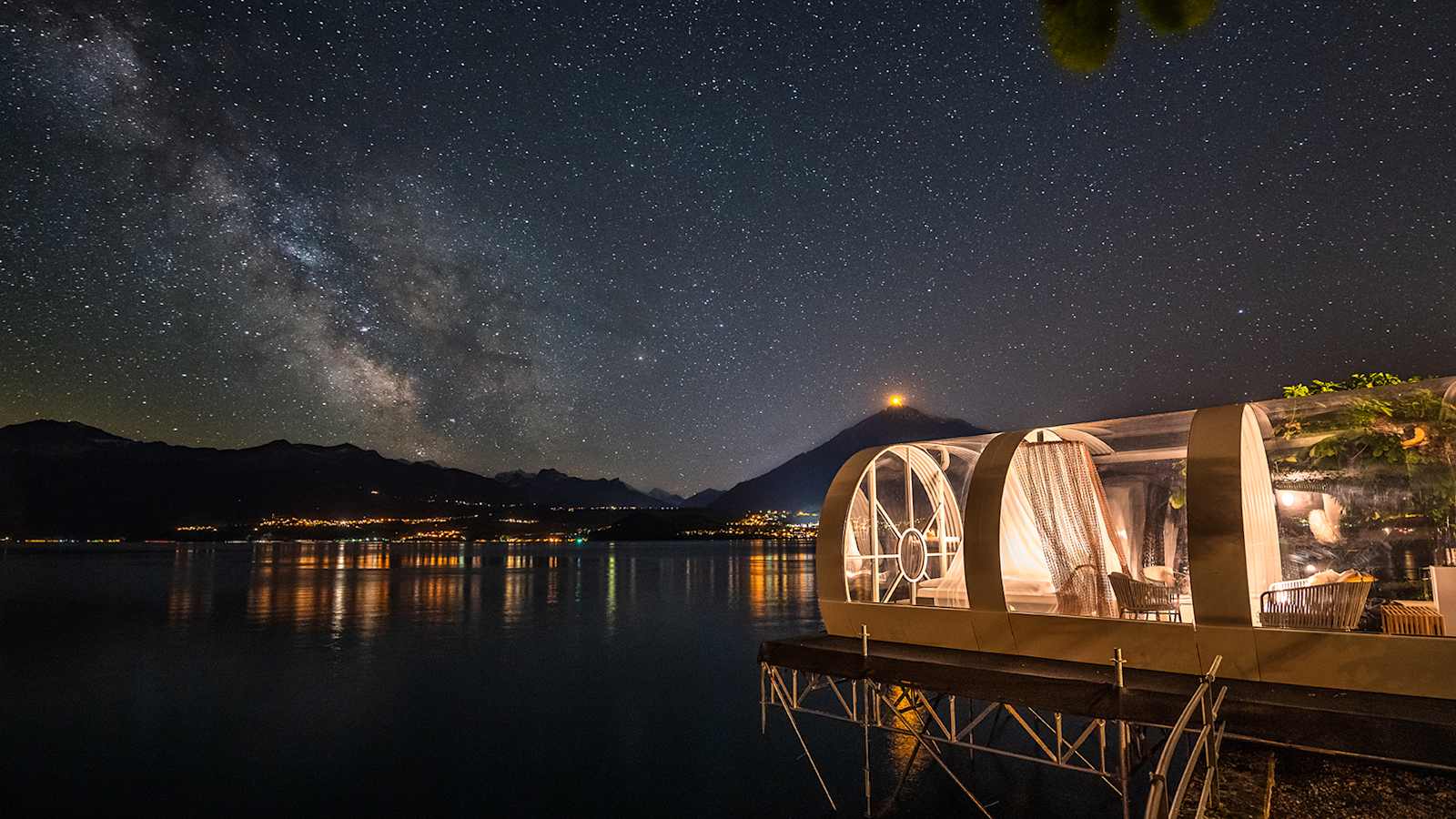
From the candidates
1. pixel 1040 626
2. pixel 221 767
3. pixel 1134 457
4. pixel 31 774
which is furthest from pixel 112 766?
pixel 1134 457

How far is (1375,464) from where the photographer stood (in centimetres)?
809

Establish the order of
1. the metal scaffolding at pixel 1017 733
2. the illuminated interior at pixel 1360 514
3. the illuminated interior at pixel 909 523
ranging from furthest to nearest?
the illuminated interior at pixel 909 523
the illuminated interior at pixel 1360 514
the metal scaffolding at pixel 1017 733

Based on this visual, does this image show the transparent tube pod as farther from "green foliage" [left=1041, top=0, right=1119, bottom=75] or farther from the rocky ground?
"green foliage" [left=1041, top=0, right=1119, bottom=75]

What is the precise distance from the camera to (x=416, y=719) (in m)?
25.5

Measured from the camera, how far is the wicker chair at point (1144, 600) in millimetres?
9148

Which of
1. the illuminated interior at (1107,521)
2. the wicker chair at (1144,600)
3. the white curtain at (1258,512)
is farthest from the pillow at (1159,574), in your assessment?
the white curtain at (1258,512)

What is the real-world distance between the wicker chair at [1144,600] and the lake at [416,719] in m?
8.87

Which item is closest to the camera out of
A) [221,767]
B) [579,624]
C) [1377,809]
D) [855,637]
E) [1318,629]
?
[1377,809]

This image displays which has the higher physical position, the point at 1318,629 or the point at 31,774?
the point at 1318,629

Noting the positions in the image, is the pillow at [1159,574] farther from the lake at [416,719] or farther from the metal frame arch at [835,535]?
the lake at [416,719]

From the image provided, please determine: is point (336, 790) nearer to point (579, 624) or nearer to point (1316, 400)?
point (1316, 400)

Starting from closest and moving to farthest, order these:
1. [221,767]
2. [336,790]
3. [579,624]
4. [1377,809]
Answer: [1377,809] → [336,790] → [221,767] → [579,624]

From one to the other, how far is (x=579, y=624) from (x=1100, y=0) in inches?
1924

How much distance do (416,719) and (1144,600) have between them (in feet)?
76.0
